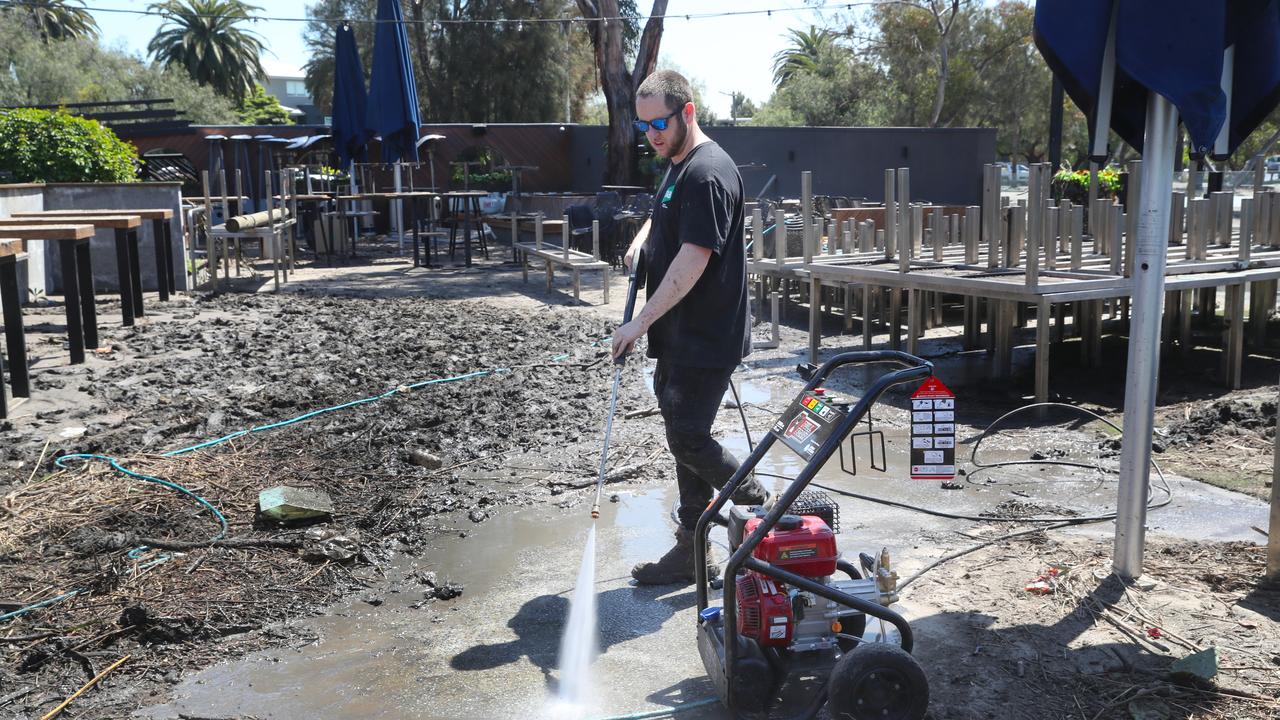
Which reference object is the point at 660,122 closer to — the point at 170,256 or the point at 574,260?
the point at 574,260

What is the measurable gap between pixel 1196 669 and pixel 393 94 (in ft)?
54.4

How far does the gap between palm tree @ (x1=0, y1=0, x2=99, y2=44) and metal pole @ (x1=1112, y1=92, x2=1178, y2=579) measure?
49.8m

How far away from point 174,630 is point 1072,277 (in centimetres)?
696

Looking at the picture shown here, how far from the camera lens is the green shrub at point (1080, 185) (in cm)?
1812

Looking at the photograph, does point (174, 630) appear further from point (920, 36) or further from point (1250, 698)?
point (920, 36)

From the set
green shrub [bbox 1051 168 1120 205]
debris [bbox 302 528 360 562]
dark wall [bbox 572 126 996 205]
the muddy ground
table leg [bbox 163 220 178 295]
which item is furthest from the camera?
dark wall [bbox 572 126 996 205]

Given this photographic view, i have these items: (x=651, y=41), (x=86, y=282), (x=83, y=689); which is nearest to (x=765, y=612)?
(x=83, y=689)

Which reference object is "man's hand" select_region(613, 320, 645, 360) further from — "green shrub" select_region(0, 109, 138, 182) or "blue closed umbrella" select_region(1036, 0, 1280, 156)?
"green shrub" select_region(0, 109, 138, 182)

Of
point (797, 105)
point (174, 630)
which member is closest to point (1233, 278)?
point (174, 630)

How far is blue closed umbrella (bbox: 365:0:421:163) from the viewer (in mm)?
17844

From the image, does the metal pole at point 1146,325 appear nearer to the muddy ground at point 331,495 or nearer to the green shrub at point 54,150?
the muddy ground at point 331,495

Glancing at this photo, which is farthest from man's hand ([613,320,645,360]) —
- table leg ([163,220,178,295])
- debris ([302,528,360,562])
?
table leg ([163,220,178,295])

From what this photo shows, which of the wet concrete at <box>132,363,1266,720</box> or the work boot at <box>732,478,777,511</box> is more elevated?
the work boot at <box>732,478,777,511</box>

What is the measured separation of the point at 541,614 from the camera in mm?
4230
